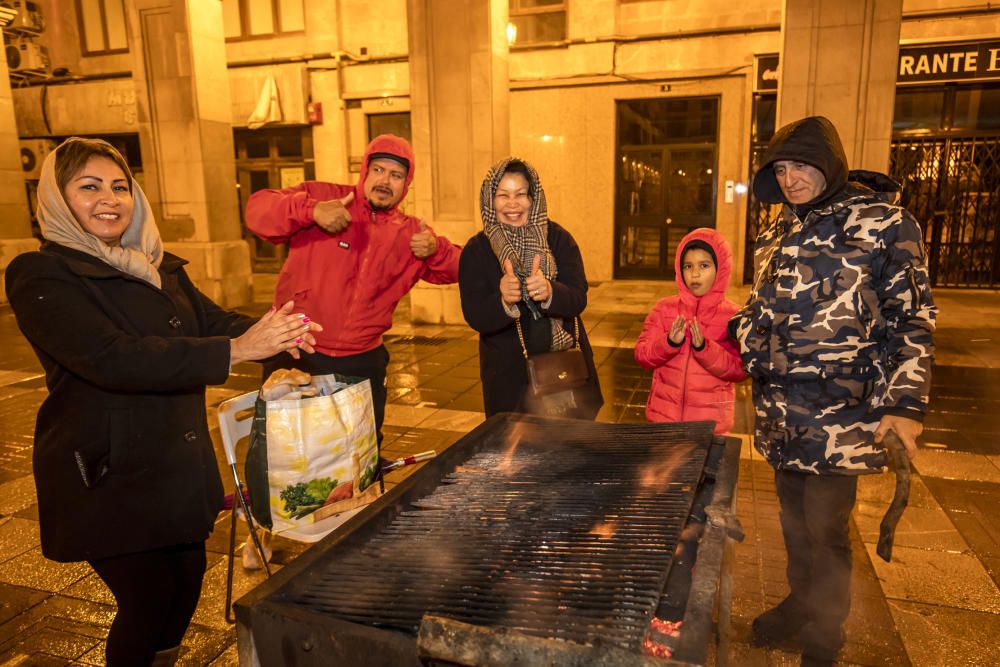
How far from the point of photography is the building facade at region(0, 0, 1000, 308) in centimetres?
991

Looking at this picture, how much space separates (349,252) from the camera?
3609 mm

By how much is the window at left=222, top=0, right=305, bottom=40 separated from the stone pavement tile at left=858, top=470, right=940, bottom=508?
1569 cm

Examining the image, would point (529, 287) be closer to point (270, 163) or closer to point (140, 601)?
point (140, 601)

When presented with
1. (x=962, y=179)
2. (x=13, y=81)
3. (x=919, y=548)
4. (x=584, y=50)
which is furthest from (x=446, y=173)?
Answer: (x=13, y=81)

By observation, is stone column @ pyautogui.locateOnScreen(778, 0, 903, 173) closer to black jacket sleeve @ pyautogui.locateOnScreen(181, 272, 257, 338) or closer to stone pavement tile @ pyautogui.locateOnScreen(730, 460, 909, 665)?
stone pavement tile @ pyautogui.locateOnScreen(730, 460, 909, 665)

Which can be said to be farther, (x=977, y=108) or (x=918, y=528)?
(x=977, y=108)

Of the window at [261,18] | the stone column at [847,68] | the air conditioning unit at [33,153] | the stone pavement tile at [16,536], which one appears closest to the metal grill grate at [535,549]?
the stone pavement tile at [16,536]

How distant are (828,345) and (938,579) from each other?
1.71m

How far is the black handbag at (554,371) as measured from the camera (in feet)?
11.0

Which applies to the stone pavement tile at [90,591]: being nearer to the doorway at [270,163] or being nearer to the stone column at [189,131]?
the stone column at [189,131]

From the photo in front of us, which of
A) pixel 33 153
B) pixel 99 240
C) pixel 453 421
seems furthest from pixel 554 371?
pixel 33 153

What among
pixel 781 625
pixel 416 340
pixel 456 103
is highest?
pixel 456 103

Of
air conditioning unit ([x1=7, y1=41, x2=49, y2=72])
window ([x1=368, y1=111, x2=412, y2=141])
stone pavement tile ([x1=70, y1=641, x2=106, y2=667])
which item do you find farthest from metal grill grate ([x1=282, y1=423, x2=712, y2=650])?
air conditioning unit ([x1=7, y1=41, x2=49, y2=72])

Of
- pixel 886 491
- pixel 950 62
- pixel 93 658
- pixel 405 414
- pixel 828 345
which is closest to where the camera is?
pixel 828 345
